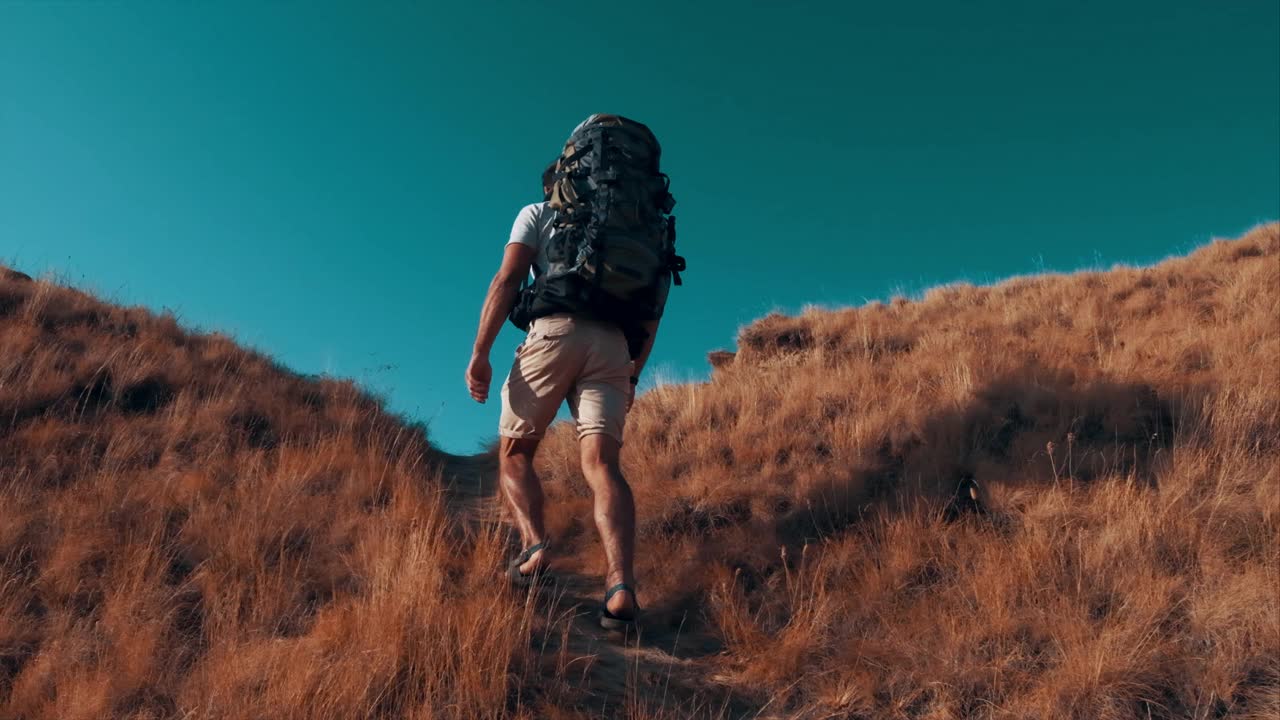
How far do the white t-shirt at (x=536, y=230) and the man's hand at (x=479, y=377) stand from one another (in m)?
0.53

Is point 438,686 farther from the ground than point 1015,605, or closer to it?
closer to it

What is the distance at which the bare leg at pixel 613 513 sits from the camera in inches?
147

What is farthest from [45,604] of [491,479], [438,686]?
[491,479]

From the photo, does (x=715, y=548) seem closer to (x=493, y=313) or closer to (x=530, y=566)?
(x=530, y=566)

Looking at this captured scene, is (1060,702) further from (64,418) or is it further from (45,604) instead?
(64,418)

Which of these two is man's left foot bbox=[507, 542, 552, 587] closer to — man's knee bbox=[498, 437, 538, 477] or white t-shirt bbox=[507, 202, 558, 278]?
man's knee bbox=[498, 437, 538, 477]

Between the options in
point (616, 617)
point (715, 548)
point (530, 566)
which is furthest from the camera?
point (715, 548)

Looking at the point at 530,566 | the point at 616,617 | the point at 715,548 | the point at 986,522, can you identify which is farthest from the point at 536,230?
the point at 986,522

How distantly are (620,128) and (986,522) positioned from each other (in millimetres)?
2986

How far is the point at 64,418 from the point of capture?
5973 mm

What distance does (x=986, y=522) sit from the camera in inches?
181

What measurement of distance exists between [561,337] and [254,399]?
4304mm

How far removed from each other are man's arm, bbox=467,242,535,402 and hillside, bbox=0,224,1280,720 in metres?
0.78

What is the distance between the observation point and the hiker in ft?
13.0
